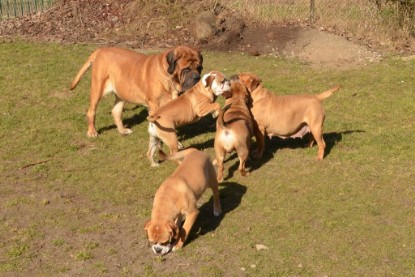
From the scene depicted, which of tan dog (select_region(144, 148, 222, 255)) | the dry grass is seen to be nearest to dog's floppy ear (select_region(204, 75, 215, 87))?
tan dog (select_region(144, 148, 222, 255))

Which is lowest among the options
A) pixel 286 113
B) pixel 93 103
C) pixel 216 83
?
pixel 93 103

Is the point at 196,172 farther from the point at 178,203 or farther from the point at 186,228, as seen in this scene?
the point at 186,228

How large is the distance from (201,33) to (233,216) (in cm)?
1068

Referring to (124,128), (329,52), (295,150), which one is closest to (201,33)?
(329,52)

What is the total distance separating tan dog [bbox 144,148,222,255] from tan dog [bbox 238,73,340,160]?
2.18 metres

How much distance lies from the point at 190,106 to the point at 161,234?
129 inches

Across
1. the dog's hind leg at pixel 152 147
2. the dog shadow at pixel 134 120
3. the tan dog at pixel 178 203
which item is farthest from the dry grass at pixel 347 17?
the tan dog at pixel 178 203

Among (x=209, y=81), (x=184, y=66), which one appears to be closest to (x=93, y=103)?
(x=184, y=66)

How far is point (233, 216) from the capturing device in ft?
25.5

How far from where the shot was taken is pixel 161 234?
21.5 feet

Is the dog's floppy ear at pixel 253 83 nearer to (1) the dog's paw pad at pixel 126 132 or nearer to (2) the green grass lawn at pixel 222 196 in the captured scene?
(2) the green grass lawn at pixel 222 196

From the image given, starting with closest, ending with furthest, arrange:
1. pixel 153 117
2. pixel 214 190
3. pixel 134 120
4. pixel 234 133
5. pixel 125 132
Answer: pixel 214 190 < pixel 234 133 < pixel 153 117 < pixel 125 132 < pixel 134 120

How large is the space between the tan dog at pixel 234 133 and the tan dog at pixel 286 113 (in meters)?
0.43

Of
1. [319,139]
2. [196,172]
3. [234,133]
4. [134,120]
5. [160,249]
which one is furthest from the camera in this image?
[134,120]
